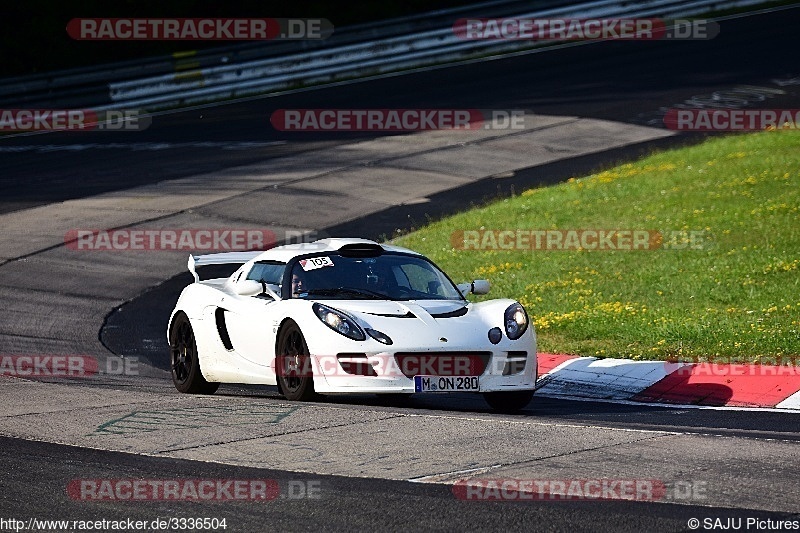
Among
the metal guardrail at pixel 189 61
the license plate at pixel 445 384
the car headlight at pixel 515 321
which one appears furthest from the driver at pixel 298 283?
the metal guardrail at pixel 189 61

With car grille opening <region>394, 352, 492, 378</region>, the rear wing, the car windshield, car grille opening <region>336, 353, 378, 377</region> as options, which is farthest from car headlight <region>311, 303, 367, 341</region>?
the rear wing

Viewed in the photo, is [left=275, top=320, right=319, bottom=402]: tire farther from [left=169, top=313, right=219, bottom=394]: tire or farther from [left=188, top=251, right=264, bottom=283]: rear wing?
[left=188, top=251, right=264, bottom=283]: rear wing

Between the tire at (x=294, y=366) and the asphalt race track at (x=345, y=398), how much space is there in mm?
391

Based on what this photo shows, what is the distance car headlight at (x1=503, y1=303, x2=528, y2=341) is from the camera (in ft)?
33.2

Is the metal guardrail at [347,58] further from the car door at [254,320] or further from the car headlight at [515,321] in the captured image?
the car headlight at [515,321]

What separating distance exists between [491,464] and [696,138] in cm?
1851

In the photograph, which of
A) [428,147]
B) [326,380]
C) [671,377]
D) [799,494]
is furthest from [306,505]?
[428,147]

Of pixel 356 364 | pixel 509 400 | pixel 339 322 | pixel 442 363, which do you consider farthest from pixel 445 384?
pixel 339 322

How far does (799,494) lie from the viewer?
256 inches

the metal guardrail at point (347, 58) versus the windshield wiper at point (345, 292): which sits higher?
the metal guardrail at point (347, 58)

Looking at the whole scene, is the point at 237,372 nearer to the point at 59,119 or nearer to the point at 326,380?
the point at 326,380

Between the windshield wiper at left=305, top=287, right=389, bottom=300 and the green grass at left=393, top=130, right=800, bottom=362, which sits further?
the green grass at left=393, top=130, right=800, bottom=362

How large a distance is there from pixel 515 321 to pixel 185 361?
313 cm

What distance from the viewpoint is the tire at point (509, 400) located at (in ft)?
33.6
